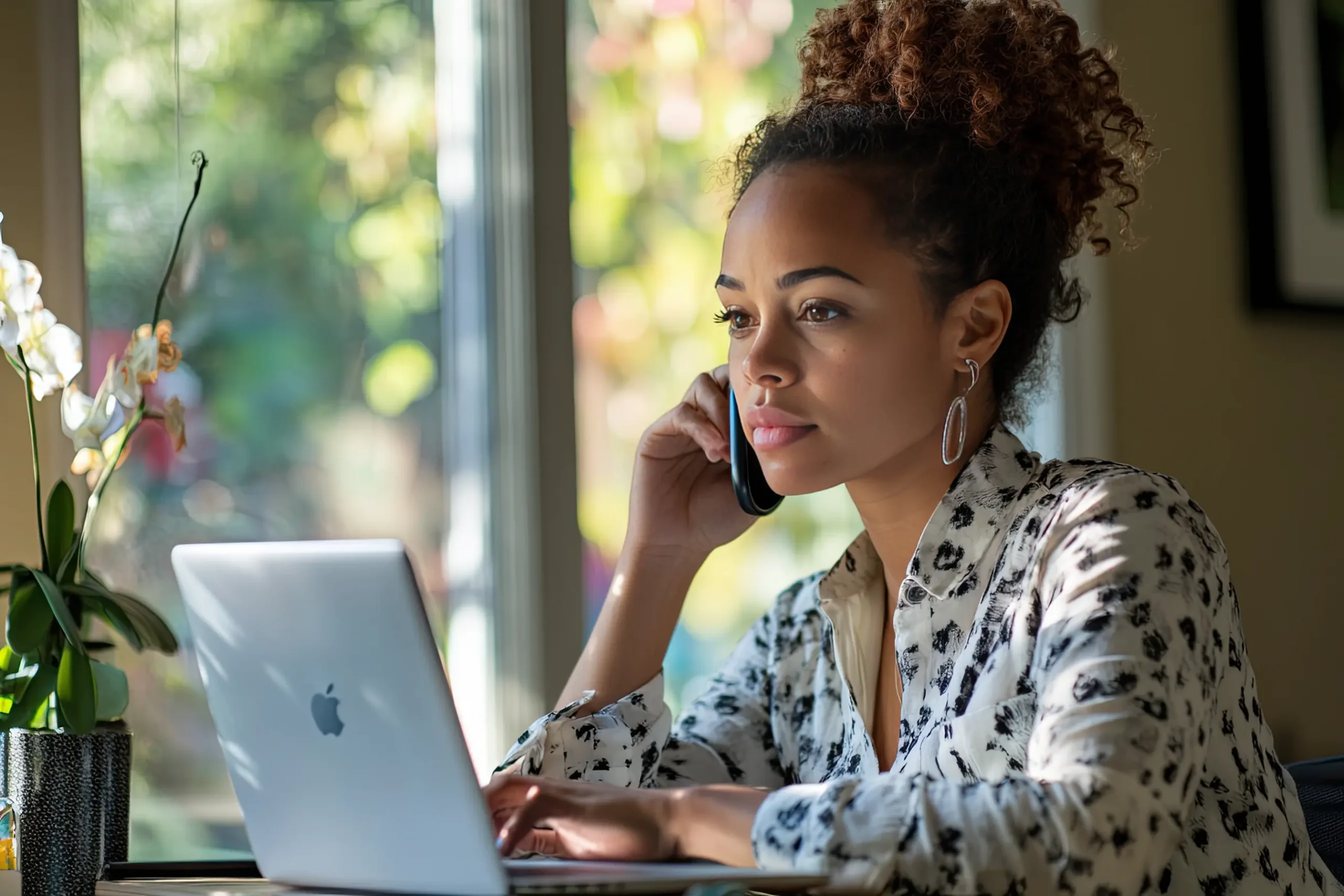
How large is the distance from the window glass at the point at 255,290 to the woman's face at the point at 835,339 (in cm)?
67

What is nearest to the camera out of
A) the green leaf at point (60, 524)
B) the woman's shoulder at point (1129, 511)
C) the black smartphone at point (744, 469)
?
the woman's shoulder at point (1129, 511)

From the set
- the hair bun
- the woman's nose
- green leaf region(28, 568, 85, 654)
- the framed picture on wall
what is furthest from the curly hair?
the framed picture on wall

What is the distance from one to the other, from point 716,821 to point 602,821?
80 millimetres

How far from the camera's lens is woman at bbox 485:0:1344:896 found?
0.88 m

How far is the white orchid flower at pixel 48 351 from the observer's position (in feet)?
4.03

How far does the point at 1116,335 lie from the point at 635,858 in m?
1.69

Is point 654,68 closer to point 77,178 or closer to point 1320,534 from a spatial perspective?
point 77,178

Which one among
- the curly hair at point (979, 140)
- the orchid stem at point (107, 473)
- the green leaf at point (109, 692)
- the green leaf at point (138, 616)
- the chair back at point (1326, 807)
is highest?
the curly hair at point (979, 140)

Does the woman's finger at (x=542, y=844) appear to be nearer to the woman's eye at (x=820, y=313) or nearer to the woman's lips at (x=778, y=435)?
the woman's lips at (x=778, y=435)

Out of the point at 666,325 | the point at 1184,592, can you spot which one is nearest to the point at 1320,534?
the point at 666,325

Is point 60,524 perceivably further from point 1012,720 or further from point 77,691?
point 1012,720

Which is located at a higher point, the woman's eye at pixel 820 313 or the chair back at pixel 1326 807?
the woman's eye at pixel 820 313

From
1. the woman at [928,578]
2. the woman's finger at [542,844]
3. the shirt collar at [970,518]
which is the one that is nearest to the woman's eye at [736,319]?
the woman at [928,578]

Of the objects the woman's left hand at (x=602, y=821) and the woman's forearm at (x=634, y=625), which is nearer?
the woman's left hand at (x=602, y=821)
